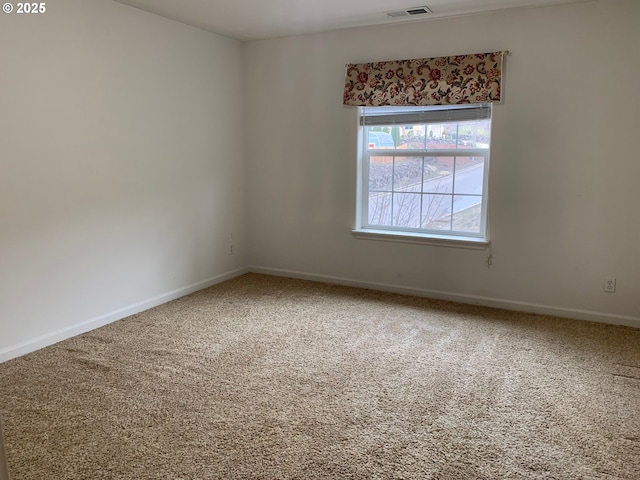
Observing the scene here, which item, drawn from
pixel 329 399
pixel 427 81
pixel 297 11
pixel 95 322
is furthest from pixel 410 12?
pixel 95 322

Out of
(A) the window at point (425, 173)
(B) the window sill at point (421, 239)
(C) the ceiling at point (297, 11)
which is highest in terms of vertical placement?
(C) the ceiling at point (297, 11)

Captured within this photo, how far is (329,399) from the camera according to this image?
102 inches

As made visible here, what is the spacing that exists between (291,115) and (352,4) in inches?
54.4

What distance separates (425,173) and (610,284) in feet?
5.59

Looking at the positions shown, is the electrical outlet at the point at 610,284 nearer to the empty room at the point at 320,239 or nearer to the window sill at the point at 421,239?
the empty room at the point at 320,239

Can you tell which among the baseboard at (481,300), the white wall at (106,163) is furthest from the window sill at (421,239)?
the white wall at (106,163)

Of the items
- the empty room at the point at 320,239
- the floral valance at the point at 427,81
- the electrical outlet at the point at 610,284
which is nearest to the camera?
the empty room at the point at 320,239

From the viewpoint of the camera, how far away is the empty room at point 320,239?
7.61 feet

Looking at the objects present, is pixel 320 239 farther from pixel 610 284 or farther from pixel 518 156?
pixel 610 284

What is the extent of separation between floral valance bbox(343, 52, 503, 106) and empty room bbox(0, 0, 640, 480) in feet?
0.06

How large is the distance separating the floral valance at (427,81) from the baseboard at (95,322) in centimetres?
223

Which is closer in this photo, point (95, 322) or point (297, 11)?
point (95, 322)

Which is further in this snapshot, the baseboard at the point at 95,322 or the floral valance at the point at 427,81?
the floral valance at the point at 427,81

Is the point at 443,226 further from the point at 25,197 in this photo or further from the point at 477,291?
the point at 25,197
